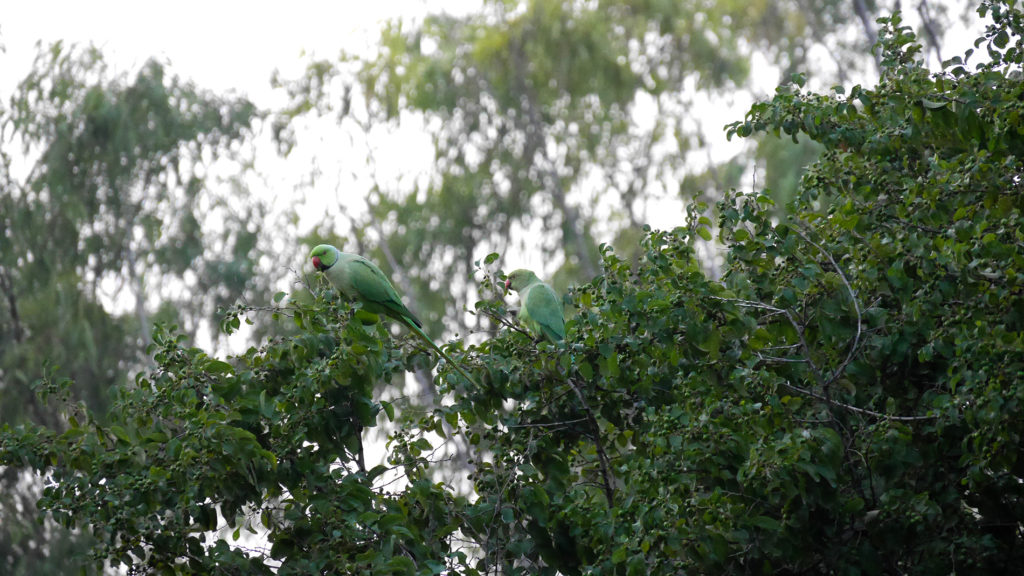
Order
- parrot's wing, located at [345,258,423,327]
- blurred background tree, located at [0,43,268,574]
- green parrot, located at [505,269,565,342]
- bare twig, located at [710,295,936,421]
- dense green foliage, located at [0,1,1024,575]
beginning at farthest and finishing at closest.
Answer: blurred background tree, located at [0,43,268,574]
green parrot, located at [505,269,565,342]
parrot's wing, located at [345,258,423,327]
bare twig, located at [710,295,936,421]
dense green foliage, located at [0,1,1024,575]

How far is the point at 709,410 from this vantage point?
120 inches

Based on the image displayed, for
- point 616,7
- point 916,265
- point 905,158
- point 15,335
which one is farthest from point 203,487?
point 616,7

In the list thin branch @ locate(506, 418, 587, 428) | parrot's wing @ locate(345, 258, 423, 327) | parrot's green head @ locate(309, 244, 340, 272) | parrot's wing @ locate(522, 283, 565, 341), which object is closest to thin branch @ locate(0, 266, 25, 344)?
parrot's green head @ locate(309, 244, 340, 272)

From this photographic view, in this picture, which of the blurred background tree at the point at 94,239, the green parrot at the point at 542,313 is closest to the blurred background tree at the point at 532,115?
the blurred background tree at the point at 94,239

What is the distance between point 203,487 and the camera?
325 centimetres

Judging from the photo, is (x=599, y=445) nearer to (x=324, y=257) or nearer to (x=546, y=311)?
(x=546, y=311)

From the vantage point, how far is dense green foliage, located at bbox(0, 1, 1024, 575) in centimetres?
289

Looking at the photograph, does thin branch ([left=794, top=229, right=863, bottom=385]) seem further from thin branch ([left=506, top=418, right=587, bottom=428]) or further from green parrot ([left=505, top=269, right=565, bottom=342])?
green parrot ([left=505, top=269, right=565, bottom=342])

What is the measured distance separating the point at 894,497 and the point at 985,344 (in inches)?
21.4

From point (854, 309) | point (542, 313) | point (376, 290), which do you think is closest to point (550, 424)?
point (854, 309)

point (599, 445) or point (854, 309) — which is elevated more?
point (854, 309)

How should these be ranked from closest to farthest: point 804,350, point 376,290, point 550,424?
point 804,350, point 550,424, point 376,290

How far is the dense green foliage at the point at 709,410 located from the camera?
2.89 m

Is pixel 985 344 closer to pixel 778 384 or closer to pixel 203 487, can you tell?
pixel 778 384
